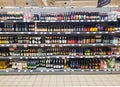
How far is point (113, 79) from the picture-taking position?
16.3ft

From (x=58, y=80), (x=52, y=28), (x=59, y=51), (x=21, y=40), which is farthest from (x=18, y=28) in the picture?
(x=58, y=80)

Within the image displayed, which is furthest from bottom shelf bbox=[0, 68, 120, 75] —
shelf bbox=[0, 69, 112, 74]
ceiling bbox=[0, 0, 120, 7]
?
ceiling bbox=[0, 0, 120, 7]

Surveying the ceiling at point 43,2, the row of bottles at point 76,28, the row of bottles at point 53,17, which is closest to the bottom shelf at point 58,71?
the row of bottles at point 76,28

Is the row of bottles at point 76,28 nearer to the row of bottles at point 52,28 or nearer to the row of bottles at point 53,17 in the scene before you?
the row of bottles at point 52,28

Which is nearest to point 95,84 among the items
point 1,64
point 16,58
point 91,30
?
point 91,30

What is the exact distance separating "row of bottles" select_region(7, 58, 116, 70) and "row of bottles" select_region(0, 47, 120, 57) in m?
0.23

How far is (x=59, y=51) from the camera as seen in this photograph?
5.54 metres

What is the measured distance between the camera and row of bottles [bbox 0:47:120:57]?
5480 mm

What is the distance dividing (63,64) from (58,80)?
0.80 metres

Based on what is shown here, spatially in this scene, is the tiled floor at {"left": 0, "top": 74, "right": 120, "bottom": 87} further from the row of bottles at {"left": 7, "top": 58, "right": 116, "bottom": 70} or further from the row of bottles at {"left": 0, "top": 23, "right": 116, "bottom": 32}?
the row of bottles at {"left": 0, "top": 23, "right": 116, "bottom": 32}

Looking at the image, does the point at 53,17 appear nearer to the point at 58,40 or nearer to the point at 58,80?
the point at 58,40

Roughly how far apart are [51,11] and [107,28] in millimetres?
1987

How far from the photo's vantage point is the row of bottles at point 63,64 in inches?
216

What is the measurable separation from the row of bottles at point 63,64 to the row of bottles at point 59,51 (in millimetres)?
233
